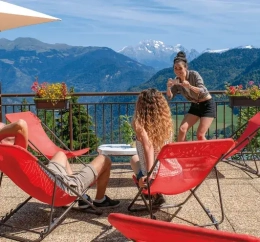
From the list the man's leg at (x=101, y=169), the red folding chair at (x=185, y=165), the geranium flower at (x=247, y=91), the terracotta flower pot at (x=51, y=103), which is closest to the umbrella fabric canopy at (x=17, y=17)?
the terracotta flower pot at (x=51, y=103)

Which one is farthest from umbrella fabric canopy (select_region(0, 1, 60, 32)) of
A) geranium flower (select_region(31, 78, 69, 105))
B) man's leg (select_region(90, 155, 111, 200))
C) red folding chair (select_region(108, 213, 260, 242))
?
red folding chair (select_region(108, 213, 260, 242))

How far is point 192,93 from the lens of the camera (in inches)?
230

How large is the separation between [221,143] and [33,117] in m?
2.84

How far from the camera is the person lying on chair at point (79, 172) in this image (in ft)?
12.9

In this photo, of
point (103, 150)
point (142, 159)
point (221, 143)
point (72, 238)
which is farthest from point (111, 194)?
point (221, 143)

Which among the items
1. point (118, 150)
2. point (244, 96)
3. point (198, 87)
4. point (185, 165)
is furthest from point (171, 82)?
point (185, 165)

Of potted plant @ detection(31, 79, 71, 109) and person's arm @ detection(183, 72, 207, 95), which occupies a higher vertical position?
person's arm @ detection(183, 72, 207, 95)

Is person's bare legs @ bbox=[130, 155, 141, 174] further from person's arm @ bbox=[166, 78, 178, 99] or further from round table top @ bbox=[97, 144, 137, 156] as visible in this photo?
person's arm @ bbox=[166, 78, 178, 99]

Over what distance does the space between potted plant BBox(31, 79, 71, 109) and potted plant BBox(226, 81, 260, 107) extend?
2242 mm

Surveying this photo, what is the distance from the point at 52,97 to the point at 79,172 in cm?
293

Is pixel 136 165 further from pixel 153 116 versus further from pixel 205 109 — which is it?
pixel 205 109

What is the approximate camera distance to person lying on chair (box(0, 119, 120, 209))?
3943 millimetres

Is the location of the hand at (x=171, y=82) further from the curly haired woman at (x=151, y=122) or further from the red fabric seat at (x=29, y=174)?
the red fabric seat at (x=29, y=174)

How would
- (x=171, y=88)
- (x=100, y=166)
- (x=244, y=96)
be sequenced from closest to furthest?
(x=100, y=166) < (x=171, y=88) < (x=244, y=96)
